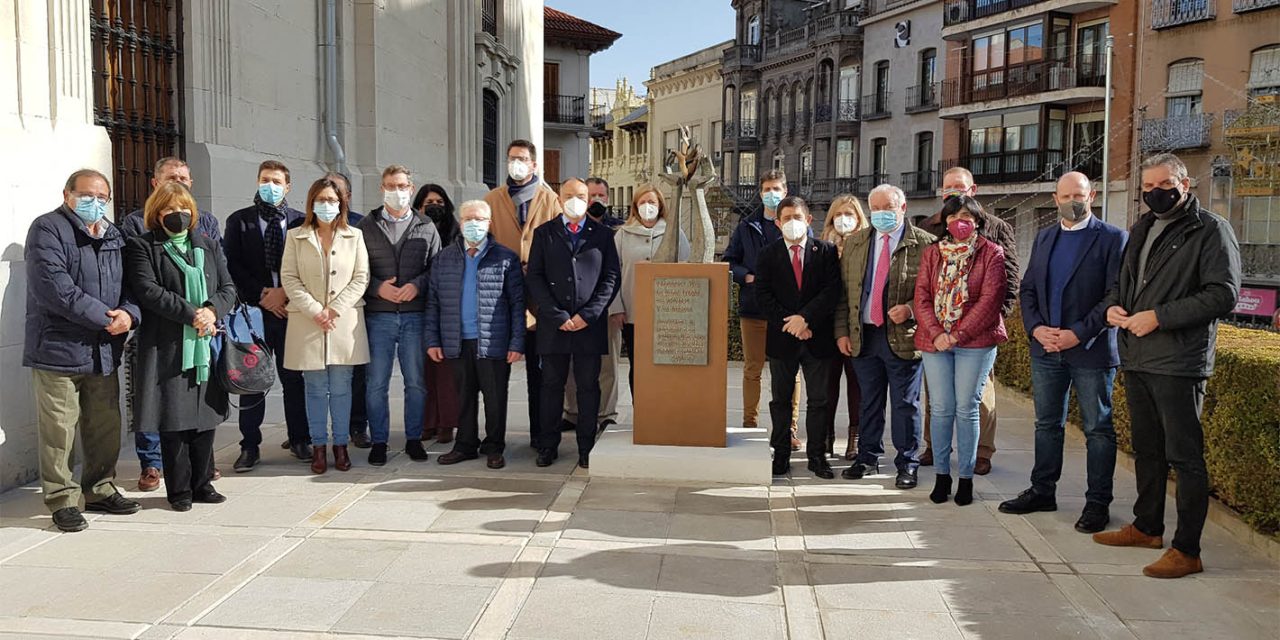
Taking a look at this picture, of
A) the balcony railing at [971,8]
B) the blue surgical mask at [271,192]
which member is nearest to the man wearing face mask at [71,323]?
the blue surgical mask at [271,192]

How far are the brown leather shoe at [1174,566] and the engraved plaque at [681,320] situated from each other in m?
3.20

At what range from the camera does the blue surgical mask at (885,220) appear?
7.13 metres

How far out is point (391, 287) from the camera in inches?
298

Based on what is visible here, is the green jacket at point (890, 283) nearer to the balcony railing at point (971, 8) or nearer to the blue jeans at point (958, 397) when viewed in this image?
the blue jeans at point (958, 397)

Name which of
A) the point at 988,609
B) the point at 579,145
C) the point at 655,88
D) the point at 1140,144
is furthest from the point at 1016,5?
the point at 988,609

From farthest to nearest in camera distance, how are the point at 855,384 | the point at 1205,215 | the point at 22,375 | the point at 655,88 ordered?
1. the point at 655,88
2. the point at 855,384
3. the point at 22,375
4. the point at 1205,215

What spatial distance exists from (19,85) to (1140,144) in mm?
30913

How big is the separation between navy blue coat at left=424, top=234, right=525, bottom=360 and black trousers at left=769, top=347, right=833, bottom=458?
6.33 feet

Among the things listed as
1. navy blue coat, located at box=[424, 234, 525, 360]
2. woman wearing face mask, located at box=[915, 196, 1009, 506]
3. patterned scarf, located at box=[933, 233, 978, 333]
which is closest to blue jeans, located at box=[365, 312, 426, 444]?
navy blue coat, located at box=[424, 234, 525, 360]

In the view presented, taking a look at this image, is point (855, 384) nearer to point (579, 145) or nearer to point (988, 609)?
point (988, 609)

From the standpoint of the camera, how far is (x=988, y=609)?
4898 mm

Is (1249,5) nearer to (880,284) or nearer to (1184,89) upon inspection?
(1184,89)

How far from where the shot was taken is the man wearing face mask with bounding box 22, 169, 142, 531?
588cm

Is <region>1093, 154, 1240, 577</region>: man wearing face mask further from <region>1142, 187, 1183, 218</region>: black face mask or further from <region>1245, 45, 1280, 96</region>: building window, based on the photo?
<region>1245, 45, 1280, 96</region>: building window
